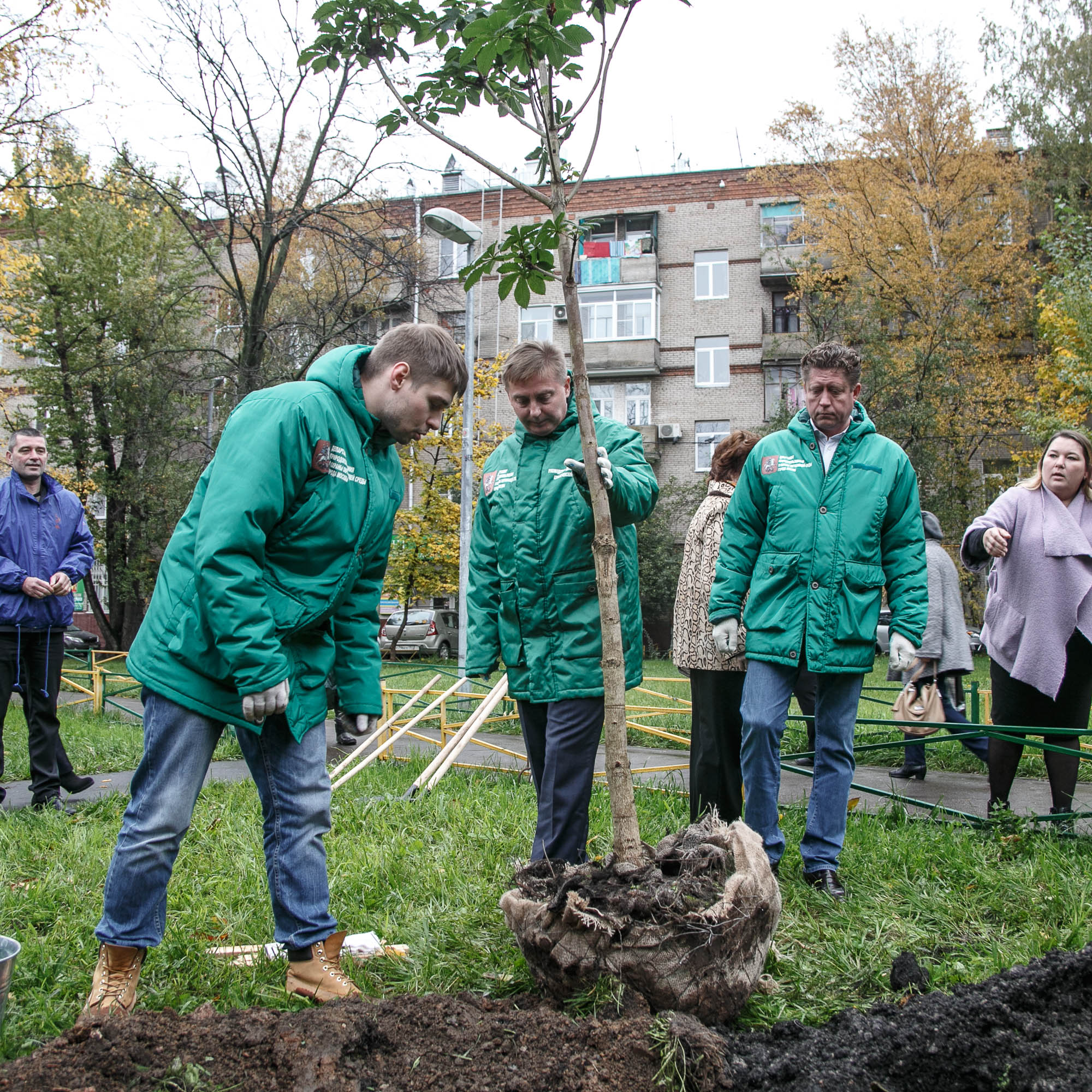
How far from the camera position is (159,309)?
24.5 m

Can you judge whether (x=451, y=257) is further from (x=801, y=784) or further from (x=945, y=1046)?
(x=945, y=1046)

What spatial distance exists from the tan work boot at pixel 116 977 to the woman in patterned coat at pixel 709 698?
90.4 inches

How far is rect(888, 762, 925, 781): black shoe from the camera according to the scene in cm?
632

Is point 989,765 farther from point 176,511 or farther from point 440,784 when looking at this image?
point 176,511

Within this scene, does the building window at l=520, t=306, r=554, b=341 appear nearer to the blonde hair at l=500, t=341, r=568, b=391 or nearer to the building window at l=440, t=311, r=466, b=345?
the building window at l=440, t=311, r=466, b=345

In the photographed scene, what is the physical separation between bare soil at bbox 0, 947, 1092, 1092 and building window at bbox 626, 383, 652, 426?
31505mm

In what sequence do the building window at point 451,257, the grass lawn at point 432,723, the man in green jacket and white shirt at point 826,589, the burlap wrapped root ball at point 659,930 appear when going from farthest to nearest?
the building window at point 451,257 < the grass lawn at point 432,723 < the man in green jacket and white shirt at point 826,589 < the burlap wrapped root ball at point 659,930

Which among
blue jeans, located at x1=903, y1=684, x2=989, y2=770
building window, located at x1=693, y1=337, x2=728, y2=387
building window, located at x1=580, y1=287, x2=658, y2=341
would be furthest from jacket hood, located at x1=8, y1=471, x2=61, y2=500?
building window, located at x1=693, y1=337, x2=728, y2=387

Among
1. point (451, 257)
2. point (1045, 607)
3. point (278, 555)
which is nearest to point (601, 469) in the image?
point (278, 555)

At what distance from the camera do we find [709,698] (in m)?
4.11

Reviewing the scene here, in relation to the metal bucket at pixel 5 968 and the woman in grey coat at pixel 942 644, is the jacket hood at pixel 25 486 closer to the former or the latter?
the metal bucket at pixel 5 968

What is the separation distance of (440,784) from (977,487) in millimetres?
24434

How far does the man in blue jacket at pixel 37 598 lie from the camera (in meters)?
5.25

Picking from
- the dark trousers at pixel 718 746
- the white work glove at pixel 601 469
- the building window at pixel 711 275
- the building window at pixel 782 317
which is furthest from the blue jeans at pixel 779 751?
the building window at pixel 711 275
